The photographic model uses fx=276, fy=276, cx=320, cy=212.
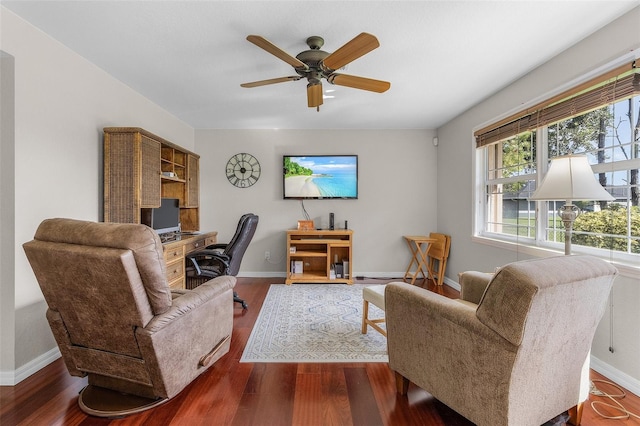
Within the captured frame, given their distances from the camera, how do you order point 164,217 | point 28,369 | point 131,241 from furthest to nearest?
point 164,217 → point 28,369 → point 131,241

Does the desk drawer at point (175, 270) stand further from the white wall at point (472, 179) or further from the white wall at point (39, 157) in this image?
the white wall at point (472, 179)

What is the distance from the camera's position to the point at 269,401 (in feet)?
5.27

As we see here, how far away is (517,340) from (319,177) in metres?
3.56

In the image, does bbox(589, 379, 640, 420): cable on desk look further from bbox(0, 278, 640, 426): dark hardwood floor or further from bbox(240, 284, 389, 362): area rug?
bbox(240, 284, 389, 362): area rug

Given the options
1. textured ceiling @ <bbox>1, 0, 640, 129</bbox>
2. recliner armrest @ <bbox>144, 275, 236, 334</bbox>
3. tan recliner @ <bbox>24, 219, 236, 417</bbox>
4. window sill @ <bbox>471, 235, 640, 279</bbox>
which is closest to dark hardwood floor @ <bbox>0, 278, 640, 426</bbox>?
tan recliner @ <bbox>24, 219, 236, 417</bbox>

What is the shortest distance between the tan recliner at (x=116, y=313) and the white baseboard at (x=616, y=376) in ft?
8.75

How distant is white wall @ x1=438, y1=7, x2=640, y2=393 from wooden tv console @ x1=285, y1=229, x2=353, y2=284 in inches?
59.6

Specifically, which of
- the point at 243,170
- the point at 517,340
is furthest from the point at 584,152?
the point at 243,170

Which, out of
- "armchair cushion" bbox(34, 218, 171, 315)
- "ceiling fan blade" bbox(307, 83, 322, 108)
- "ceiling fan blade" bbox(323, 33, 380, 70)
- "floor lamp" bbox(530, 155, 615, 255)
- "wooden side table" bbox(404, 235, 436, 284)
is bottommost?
"wooden side table" bbox(404, 235, 436, 284)

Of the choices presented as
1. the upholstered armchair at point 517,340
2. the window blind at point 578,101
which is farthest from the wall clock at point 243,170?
the upholstered armchair at point 517,340

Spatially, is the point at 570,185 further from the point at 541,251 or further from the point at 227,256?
the point at 227,256

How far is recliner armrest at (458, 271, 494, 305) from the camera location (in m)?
1.93

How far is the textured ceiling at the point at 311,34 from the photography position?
5.69 feet

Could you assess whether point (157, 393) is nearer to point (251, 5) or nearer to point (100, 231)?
point (100, 231)
